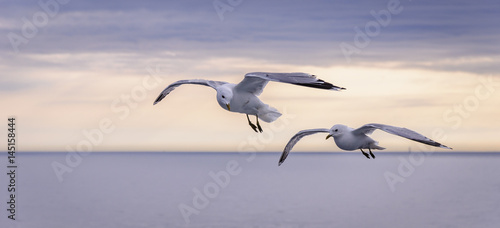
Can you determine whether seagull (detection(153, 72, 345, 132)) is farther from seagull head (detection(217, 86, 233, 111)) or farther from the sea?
the sea

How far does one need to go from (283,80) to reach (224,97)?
370 centimetres

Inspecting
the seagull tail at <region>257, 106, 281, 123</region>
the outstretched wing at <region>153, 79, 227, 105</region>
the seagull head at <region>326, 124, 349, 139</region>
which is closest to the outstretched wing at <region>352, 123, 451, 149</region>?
the seagull head at <region>326, 124, 349, 139</region>

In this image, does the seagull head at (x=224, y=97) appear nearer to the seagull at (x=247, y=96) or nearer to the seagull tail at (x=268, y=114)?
the seagull at (x=247, y=96)

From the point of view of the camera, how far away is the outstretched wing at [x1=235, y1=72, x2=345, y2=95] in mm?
19359

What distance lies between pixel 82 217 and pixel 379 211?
1665 inches

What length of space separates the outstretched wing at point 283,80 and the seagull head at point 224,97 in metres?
0.72

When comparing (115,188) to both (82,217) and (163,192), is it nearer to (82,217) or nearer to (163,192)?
(163,192)

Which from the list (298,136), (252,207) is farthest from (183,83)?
(252,207)

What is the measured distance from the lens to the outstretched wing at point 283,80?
19359mm

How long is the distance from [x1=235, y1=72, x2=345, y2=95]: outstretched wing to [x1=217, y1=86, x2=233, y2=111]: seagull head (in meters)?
0.72

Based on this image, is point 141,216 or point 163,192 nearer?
point 141,216

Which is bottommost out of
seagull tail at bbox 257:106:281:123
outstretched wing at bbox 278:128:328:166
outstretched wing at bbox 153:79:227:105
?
outstretched wing at bbox 278:128:328:166

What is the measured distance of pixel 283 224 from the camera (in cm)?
8806

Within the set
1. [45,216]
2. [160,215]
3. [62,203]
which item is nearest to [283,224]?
[160,215]
